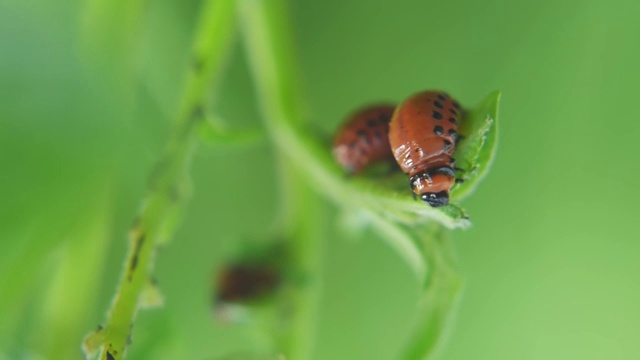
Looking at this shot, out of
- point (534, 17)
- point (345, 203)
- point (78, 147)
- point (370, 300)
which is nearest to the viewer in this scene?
point (345, 203)

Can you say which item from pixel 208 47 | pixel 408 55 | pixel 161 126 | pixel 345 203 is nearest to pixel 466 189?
pixel 345 203

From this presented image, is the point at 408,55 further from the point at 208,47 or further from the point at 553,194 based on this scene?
the point at 208,47

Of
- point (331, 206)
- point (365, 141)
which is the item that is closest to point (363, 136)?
point (365, 141)

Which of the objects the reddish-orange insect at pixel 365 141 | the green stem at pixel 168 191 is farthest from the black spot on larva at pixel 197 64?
the reddish-orange insect at pixel 365 141

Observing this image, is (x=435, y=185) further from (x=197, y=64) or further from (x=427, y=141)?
(x=197, y=64)

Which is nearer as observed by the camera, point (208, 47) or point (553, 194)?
point (208, 47)

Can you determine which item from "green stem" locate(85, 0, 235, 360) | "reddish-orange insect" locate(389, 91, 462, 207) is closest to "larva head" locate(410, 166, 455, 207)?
"reddish-orange insect" locate(389, 91, 462, 207)
